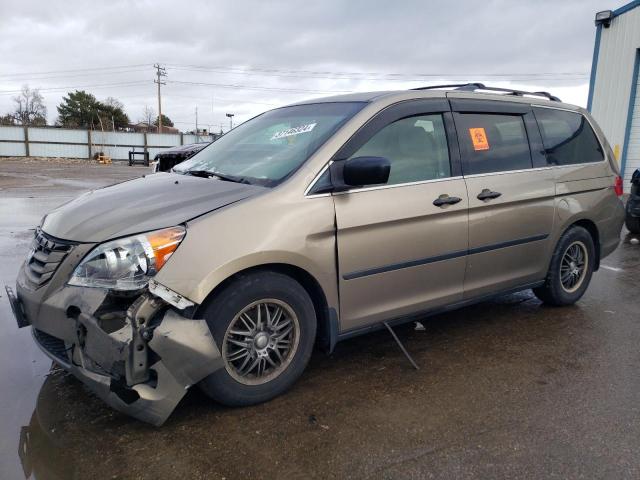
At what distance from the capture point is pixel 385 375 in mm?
3373

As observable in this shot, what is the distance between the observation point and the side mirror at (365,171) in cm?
297

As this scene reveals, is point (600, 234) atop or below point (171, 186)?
below

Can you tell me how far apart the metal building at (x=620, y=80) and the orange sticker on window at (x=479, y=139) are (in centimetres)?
1184

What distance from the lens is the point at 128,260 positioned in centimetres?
255

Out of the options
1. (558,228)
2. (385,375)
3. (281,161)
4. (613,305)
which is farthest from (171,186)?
(613,305)

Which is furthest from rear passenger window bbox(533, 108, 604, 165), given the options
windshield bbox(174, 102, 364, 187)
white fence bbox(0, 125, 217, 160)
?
white fence bbox(0, 125, 217, 160)

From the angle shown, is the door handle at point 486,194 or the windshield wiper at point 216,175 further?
the door handle at point 486,194

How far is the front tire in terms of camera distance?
270 centimetres

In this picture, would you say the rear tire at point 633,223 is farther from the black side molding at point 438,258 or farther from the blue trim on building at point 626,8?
the blue trim on building at point 626,8

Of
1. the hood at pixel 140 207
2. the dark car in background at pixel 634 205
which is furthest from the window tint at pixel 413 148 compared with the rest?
the dark car in background at pixel 634 205

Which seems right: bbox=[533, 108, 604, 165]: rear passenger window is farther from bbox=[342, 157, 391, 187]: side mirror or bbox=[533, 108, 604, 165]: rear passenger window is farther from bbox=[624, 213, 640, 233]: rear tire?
bbox=[624, 213, 640, 233]: rear tire

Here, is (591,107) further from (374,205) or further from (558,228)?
(374,205)

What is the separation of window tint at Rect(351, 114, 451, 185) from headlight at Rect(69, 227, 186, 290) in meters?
1.31

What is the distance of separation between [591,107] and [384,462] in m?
15.3
